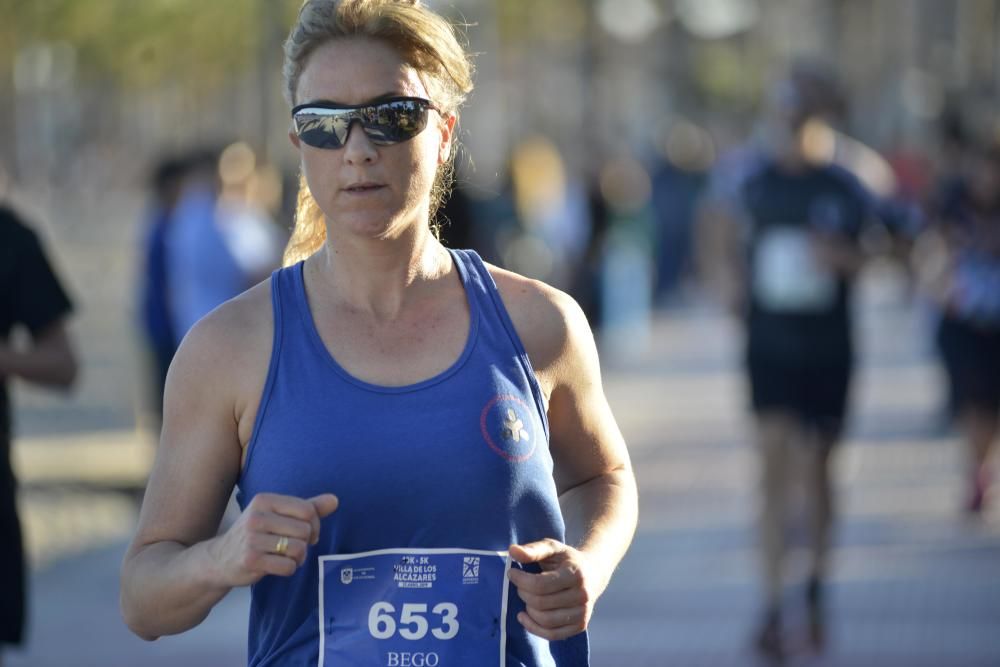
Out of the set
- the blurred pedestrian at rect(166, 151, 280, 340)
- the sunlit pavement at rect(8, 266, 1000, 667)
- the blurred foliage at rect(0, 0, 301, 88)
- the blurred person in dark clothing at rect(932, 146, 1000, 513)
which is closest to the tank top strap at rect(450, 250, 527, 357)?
the sunlit pavement at rect(8, 266, 1000, 667)

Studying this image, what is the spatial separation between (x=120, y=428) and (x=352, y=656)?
34.8 ft

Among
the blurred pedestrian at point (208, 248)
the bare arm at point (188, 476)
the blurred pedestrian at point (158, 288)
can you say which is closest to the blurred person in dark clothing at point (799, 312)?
the blurred pedestrian at point (208, 248)

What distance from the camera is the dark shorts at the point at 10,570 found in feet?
13.3

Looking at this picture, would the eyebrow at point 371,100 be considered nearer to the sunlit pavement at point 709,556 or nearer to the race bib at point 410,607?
the race bib at point 410,607

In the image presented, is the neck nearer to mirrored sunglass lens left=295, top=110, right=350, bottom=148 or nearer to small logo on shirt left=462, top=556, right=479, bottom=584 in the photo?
mirrored sunglass lens left=295, top=110, right=350, bottom=148

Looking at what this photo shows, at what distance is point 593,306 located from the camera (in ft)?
57.5

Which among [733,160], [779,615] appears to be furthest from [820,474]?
[733,160]

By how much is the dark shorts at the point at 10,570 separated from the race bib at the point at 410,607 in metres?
1.74

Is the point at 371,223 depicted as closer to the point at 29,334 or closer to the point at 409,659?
the point at 409,659

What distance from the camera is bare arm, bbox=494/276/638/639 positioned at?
2537 mm

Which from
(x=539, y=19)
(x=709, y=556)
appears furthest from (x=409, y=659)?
(x=539, y=19)

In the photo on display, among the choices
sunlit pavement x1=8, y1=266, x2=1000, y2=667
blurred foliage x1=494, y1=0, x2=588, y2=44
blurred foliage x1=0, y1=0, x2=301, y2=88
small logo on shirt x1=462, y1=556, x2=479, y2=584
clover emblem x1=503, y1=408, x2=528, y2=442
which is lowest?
sunlit pavement x1=8, y1=266, x2=1000, y2=667

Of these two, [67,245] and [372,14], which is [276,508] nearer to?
[372,14]

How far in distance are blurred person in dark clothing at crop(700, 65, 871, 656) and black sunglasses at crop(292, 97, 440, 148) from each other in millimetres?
4764
